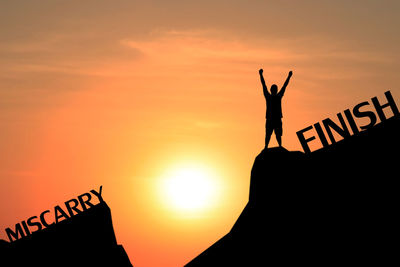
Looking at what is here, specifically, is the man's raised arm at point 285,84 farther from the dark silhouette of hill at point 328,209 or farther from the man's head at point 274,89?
the dark silhouette of hill at point 328,209

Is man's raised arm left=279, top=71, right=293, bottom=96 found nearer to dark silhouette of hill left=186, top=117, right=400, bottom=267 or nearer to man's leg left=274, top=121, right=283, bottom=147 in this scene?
man's leg left=274, top=121, right=283, bottom=147

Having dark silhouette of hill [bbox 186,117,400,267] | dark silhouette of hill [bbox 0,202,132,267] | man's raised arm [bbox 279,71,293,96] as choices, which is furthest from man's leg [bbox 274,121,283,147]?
dark silhouette of hill [bbox 0,202,132,267]

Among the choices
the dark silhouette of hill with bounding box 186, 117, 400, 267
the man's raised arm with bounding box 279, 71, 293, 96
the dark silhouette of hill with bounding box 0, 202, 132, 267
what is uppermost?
the man's raised arm with bounding box 279, 71, 293, 96

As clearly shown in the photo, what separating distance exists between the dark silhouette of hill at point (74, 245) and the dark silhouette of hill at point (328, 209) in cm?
2208

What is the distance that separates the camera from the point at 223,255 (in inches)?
1679

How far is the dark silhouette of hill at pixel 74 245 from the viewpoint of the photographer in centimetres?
6209

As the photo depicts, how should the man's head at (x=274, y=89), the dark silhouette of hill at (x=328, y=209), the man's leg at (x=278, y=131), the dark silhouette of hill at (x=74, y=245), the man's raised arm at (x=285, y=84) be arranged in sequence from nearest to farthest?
the dark silhouette of hill at (x=328, y=209), the man's raised arm at (x=285, y=84), the man's head at (x=274, y=89), the man's leg at (x=278, y=131), the dark silhouette of hill at (x=74, y=245)

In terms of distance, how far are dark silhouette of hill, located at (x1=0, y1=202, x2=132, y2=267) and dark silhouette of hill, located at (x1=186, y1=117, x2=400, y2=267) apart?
869 inches

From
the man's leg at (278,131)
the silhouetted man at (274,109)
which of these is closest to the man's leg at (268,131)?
the silhouetted man at (274,109)

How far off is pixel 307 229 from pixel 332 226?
129 cm

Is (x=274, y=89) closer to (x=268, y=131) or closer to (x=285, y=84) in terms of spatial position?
(x=285, y=84)

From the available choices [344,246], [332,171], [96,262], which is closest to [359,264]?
[344,246]

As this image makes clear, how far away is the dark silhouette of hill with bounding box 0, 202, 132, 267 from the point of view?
62091 mm

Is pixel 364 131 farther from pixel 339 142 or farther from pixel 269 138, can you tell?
pixel 269 138
